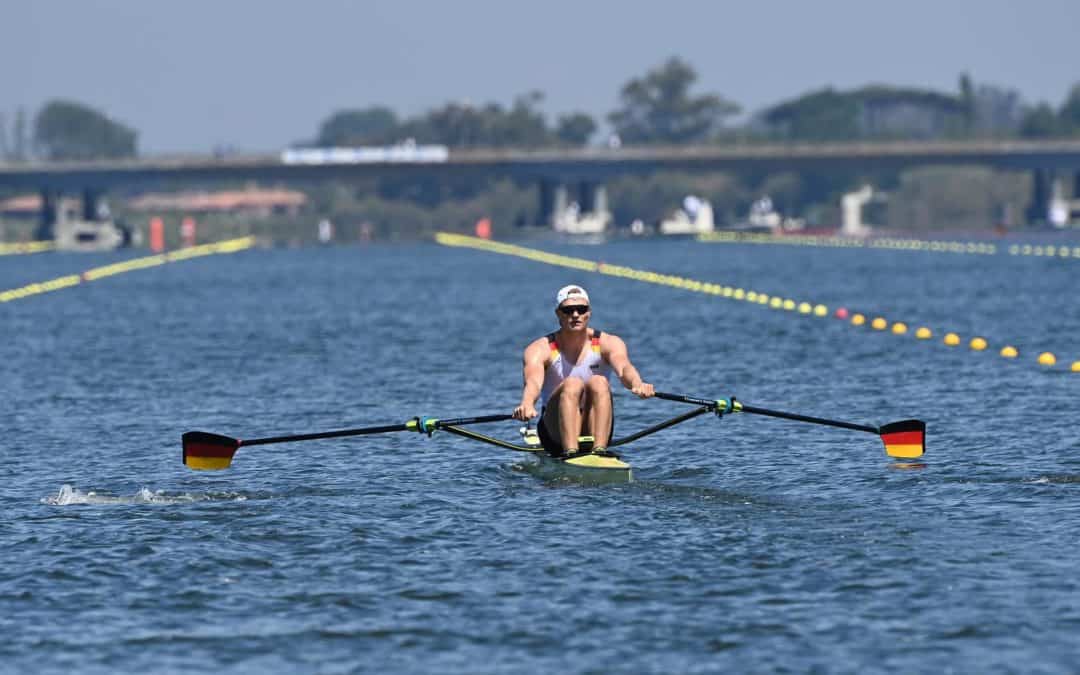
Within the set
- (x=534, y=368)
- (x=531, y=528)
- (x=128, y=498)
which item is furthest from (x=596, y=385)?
(x=128, y=498)

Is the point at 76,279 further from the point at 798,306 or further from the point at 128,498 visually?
the point at 128,498

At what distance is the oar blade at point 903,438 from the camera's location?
25062 mm

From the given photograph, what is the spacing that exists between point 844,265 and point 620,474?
98080 mm

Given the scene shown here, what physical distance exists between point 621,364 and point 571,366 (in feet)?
2.22

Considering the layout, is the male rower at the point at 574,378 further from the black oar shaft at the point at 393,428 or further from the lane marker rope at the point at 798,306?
the lane marker rope at the point at 798,306

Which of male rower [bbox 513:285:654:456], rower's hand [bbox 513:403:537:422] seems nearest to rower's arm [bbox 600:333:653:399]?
male rower [bbox 513:285:654:456]

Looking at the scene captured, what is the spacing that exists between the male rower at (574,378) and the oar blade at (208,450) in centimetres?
388

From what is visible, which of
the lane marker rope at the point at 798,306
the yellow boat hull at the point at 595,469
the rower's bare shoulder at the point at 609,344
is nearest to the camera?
the yellow boat hull at the point at 595,469

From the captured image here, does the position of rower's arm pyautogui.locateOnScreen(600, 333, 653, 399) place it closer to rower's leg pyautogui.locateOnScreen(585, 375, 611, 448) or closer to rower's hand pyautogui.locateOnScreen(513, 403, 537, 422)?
rower's leg pyautogui.locateOnScreen(585, 375, 611, 448)

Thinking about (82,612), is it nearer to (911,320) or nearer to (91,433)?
(91,433)

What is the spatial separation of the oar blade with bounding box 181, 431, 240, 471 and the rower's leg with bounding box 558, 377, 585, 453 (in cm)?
411

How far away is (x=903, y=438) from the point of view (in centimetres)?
2509

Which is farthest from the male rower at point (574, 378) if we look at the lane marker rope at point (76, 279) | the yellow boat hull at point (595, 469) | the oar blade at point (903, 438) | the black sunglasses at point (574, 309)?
the lane marker rope at point (76, 279)

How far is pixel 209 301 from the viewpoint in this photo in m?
86.4
